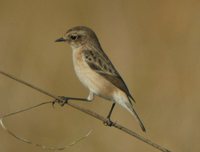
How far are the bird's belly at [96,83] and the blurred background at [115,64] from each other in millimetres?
2344

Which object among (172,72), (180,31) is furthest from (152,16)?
(172,72)

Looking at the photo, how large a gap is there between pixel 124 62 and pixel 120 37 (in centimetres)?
67

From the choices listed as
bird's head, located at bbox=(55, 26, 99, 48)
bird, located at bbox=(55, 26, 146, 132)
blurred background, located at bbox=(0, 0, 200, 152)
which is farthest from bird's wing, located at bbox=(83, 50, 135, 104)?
blurred background, located at bbox=(0, 0, 200, 152)

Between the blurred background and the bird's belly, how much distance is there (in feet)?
7.69

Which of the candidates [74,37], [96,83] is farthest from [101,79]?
[74,37]

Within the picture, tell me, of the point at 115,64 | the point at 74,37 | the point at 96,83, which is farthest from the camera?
the point at 115,64

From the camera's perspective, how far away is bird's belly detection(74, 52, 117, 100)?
9.87 m

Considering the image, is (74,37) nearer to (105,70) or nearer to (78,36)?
(78,36)

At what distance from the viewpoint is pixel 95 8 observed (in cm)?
1509

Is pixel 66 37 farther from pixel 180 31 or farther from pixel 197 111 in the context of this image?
pixel 180 31

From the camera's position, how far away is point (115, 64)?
1370 cm

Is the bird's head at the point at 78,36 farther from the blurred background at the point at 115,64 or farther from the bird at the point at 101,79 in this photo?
the blurred background at the point at 115,64

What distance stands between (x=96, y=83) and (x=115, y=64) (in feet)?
12.6

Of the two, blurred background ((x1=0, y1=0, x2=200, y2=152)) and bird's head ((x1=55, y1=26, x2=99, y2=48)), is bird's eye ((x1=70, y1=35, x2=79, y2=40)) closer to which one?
bird's head ((x1=55, y1=26, x2=99, y2=48))
